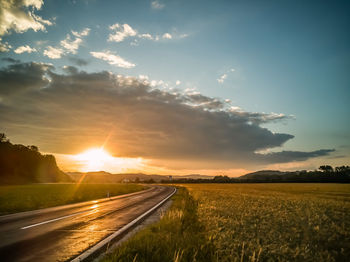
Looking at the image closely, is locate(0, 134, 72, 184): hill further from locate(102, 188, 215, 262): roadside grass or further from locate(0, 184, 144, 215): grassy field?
locate(102, 188, 215, 262): roadside grass

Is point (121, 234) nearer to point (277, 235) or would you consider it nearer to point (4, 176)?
point (277, 235)

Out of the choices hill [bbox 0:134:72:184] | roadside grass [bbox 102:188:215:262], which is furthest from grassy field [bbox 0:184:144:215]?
hill [bbox 0:134:72:184]

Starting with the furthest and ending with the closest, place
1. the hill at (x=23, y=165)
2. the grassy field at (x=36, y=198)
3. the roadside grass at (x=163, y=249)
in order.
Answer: the hill at (x=23, y=165) → the grassy field at (x=36, y=198) → the roadside grass at (x=163, y=249)

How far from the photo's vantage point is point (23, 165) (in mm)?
94812

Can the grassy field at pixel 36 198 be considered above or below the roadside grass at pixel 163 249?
below

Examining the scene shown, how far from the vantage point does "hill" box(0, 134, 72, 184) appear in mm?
79688

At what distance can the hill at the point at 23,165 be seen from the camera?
79688 mm

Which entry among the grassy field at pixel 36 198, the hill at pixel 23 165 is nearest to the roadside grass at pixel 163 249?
the grassy field at pixel 36 198

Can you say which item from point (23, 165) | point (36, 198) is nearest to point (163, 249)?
point (36, 198)

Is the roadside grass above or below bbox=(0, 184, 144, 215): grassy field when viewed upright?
above

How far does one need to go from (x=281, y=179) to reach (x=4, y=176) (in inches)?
4813

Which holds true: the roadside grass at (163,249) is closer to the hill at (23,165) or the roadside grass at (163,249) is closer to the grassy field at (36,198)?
the grassy field at (36,198)

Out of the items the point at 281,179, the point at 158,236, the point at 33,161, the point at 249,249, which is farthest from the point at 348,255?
the point at 33,161

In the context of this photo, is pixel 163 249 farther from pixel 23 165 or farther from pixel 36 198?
pixel 23 165
